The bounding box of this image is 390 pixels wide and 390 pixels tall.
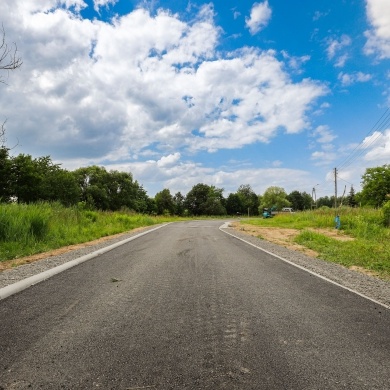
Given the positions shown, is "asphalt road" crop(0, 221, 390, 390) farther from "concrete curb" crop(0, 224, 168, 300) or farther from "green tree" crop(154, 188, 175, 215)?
"green tree" crop(154, 188, 175, 215)

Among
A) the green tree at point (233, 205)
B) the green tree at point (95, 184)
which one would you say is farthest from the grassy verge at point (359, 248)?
the green tree at point (233, 205)

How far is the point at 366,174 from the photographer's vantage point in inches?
2859

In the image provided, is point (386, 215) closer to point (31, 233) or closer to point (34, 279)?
point (31, 233)

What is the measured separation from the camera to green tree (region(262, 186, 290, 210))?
385 feet

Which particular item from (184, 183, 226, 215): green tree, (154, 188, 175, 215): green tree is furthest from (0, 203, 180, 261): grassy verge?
(184, 183, 226, 215): green tree

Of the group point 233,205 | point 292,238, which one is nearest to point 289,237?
point 292,238

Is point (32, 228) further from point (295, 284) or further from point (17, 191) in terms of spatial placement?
point (17, 191)

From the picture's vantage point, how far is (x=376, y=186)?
225 feet

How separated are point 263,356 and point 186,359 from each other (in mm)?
712

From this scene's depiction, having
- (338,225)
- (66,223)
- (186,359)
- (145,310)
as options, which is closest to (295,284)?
(145,310)

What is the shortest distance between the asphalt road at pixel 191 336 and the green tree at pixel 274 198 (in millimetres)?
114743

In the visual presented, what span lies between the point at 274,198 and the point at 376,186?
51405 millimetres

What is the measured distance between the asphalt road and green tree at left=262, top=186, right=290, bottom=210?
4517 inches

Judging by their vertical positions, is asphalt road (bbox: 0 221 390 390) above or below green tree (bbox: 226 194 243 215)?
below
